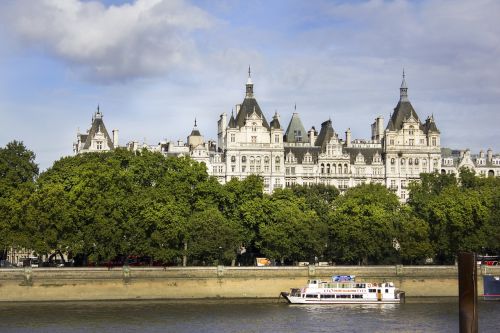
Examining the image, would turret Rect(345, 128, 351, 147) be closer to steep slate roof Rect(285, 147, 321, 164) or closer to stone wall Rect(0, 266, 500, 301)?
steep slate roof Rect(285, 147, 321, 164)

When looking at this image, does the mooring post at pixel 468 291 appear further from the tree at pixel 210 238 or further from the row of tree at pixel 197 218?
the tree at pixel 210 238

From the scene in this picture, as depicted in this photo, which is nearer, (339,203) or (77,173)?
(77,173)

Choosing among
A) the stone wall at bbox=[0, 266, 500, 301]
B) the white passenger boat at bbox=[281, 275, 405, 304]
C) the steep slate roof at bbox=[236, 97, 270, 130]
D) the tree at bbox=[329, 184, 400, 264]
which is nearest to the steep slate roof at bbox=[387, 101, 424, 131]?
the steep slate roof at bbox=[236, 97, 270, 130]

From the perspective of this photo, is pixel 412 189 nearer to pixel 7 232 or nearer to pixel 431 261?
pixel 431 261

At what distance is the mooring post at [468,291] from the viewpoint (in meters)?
33.5

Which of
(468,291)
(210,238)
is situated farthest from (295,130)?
(468,291)

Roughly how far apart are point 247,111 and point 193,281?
56289mm

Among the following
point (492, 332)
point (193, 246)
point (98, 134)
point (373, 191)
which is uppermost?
point (98, 134)

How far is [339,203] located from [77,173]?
33.4 meters

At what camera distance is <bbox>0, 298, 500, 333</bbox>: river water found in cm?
7144

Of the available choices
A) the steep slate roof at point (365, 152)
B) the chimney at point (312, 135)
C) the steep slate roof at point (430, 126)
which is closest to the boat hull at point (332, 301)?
the steep slate roof at point (365, 152)

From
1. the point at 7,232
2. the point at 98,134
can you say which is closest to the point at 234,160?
the point at 98,134

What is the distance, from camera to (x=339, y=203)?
11756 centimetres

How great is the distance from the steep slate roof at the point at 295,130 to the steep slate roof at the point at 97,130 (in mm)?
29655
